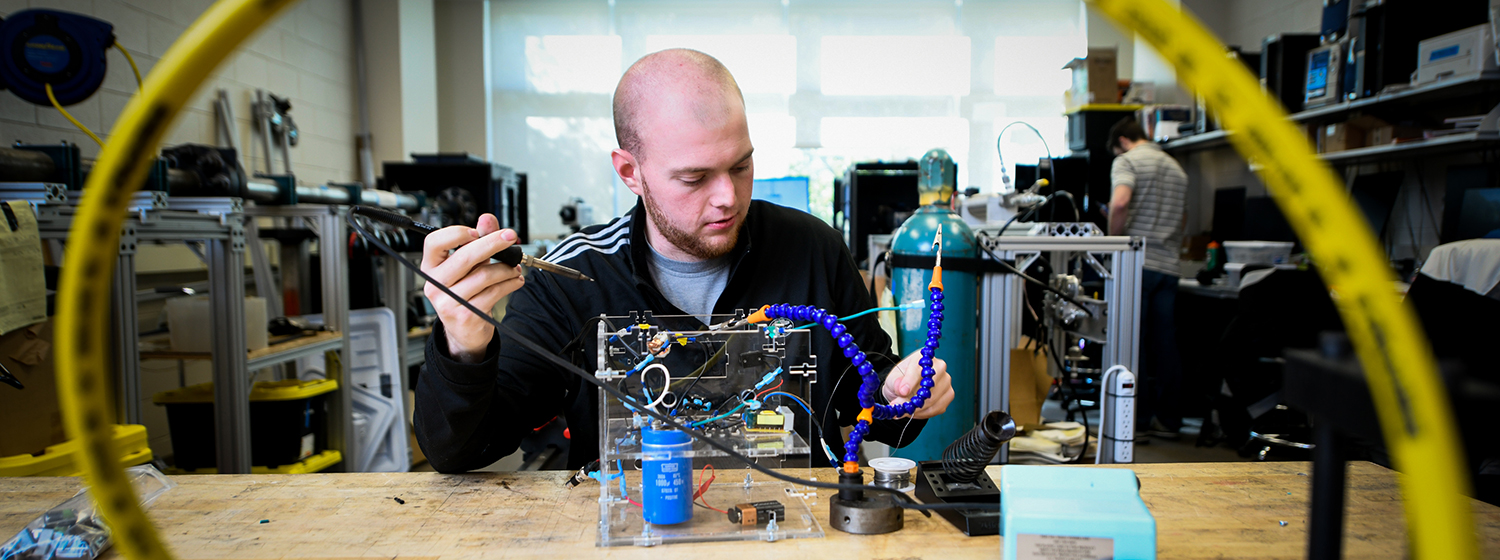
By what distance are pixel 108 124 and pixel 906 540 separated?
3463 millimetres

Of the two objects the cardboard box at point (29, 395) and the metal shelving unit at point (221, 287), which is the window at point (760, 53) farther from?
the cardboard box at point (29, 395)

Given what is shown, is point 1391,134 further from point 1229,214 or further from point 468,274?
point 468,274

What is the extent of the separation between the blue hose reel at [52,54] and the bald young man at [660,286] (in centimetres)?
164

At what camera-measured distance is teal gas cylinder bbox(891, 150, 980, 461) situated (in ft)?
6.17

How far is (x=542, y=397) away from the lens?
3.99ft

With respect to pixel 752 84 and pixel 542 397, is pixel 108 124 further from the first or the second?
pixel 752 84

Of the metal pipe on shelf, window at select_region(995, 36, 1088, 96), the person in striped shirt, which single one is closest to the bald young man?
the metal pipe on shelf

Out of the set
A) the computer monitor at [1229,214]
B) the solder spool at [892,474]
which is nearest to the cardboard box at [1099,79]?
the computer monitor at [1229,214]

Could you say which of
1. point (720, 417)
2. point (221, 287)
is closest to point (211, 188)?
point (221, 287)

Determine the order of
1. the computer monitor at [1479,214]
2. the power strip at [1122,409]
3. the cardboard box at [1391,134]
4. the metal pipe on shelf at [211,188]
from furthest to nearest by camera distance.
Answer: the cardboard box at [1391,134], the computer monitor at [1479,214], the metal pipe on shelf at [211,188], the power strip at [1122,409]

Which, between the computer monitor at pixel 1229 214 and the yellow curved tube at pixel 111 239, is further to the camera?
the computer monitor at pixel 1229 214

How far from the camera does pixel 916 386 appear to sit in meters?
→ 0.99

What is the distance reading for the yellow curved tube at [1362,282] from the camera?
28 cm

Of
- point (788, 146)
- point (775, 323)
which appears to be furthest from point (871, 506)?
point (788, 146)
